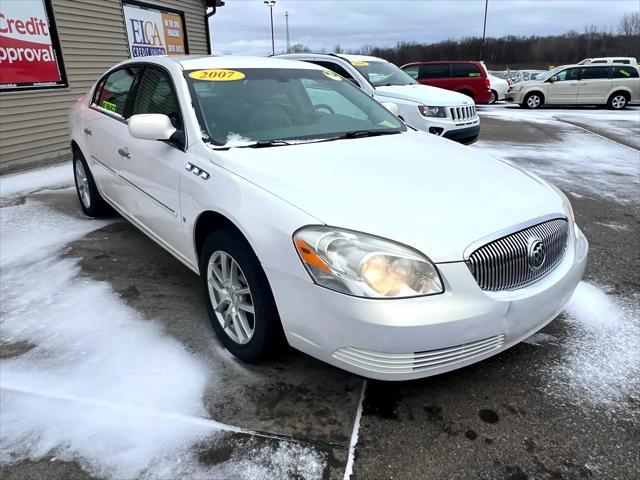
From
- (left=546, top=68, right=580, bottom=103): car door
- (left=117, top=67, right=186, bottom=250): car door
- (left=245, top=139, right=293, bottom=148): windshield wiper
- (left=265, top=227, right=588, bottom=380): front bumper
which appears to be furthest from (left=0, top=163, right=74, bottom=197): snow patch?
(left=546, top=68, right=580, bottom=103): car door

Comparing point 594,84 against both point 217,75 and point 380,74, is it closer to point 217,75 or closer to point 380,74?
point 380,74

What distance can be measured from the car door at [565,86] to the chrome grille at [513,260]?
17544mm

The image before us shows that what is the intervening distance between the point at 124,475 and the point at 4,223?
3.84 meters

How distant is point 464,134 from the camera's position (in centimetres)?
745

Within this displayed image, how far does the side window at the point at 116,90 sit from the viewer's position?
12.5ft

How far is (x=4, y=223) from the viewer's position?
4.74 meters

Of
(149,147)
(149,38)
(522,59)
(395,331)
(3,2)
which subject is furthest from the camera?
(522,59)

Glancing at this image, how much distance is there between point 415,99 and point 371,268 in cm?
625

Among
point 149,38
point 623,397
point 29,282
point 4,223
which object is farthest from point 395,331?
point 149,38

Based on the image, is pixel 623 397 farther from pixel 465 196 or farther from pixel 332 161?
pixel 332 161

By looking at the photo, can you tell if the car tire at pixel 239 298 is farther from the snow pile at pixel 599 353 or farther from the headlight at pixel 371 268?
the snow pile at pixel 599 353

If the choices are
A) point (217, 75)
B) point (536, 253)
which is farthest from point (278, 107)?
point (536, 253)

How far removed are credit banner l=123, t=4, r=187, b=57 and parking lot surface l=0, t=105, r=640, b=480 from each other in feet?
25.8

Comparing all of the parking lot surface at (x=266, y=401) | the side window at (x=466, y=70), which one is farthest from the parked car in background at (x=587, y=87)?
the parking lot surface at (x=266, y=401)
